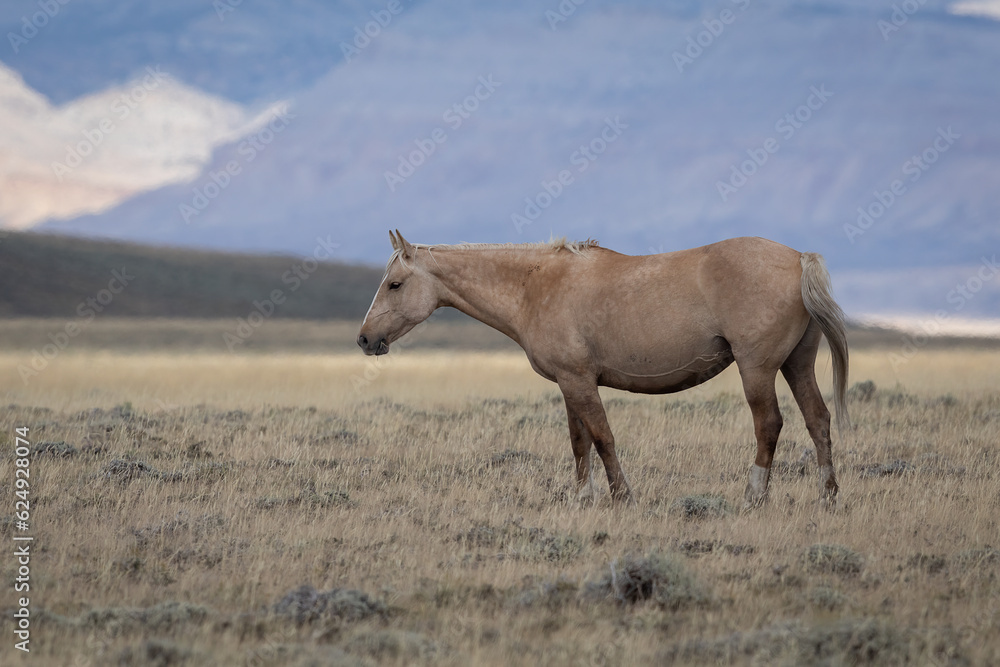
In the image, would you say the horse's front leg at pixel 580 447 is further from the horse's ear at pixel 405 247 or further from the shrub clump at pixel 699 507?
the horse's ear at pixel 405 247

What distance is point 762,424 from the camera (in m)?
8.16

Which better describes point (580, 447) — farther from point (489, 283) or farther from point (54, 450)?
point (54, 450)

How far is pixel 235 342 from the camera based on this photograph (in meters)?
35.2

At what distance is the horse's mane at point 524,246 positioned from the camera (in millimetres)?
8930

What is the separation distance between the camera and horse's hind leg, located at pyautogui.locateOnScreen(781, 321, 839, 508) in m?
8.45

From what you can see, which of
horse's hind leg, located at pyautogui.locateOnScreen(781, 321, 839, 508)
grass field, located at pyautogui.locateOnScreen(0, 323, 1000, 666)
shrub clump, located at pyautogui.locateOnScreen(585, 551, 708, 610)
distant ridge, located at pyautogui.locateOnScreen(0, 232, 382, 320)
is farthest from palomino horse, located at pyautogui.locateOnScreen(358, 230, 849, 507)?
distant ridge, located at pyautogui.locateOnScreen(0, 232, 382, 320)

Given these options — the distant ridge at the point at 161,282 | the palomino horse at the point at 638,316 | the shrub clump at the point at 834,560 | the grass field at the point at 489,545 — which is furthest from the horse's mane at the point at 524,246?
the distant ridge at the point at 161,282

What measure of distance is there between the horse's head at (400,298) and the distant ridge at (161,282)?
45444mm

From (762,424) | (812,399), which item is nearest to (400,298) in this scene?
(762,424)

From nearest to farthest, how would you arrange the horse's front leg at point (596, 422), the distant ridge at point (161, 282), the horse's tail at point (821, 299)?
the horse's tail at point (821, 299) < the horse's front leg at point (596, 422) < the distant ridge at point (161, 282)

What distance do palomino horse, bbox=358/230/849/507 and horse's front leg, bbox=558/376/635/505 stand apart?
1 centimetres

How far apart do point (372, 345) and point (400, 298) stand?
548 millimetres

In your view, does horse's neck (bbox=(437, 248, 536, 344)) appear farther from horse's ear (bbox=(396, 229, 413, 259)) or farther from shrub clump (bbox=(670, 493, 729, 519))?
shrub clump (bbox=(670, 493, 729, 519))

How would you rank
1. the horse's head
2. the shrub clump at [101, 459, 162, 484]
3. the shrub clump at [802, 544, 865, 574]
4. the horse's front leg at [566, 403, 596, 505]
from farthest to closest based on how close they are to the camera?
the shrub clump at [101, 459, 162, 484] → the horse's head → the horse's front leg at [566, 403, 596, 505] → the shrub clump at [802, 544, 865, 574]
